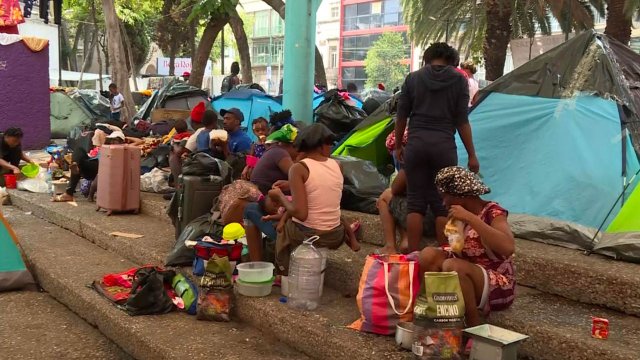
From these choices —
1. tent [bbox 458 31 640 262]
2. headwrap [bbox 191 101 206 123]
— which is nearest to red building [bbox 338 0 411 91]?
headwrap [bbox 191 101 206 123]

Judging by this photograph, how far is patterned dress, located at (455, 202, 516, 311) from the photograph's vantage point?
10.8 feet

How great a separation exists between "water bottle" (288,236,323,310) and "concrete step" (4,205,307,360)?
12.4 inches

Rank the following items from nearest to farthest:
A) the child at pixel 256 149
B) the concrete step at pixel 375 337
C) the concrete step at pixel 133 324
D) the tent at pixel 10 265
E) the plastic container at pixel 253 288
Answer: the concrete step at pixel 375 337 < the concrete step at pixel 133 324 < the plastic container at pixel 253 288 < the tent at pixel 10 265 < the child at pixel 256 149

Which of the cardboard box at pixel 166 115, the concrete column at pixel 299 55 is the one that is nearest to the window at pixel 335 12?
the cardboard box at pixel 166 115

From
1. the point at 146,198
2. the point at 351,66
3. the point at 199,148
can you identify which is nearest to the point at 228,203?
the point at 199,148

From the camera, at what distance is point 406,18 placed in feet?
73.9

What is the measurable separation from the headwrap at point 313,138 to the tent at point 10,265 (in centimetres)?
293

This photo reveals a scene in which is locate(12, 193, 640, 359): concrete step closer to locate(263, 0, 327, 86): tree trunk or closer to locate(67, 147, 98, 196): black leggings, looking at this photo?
locate(67, 147, 98, 196): black leggings

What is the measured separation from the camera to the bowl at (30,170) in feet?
30.8

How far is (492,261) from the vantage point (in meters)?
3.31

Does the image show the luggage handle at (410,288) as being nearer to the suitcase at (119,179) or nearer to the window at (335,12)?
the suitcase at (119,179)

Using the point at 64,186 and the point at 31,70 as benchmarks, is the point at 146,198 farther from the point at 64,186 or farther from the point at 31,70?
the point at 31,70

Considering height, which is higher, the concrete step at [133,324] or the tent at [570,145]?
the tent at [570,145]

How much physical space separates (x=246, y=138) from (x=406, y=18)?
1701 cm
